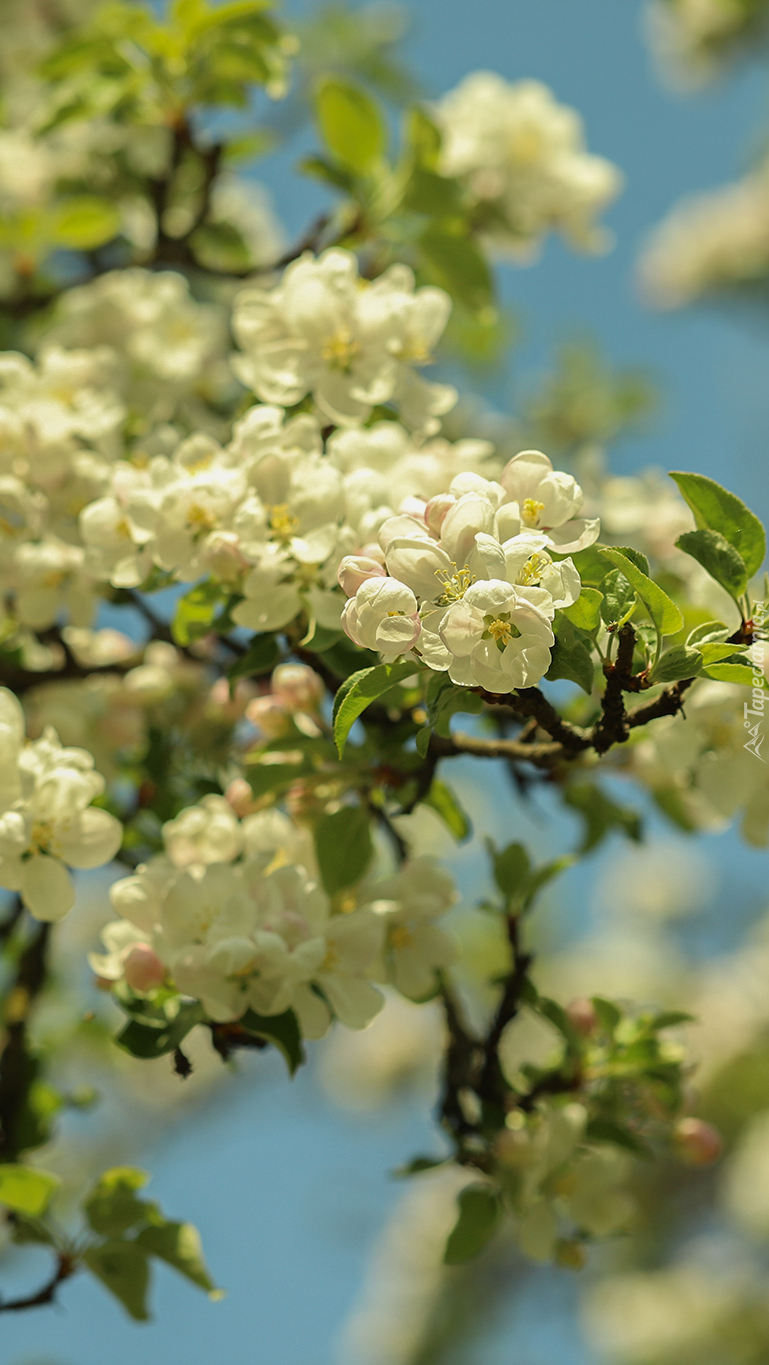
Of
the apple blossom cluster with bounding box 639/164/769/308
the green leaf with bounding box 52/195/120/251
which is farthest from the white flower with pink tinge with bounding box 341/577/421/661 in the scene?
the apple blossom cluster with bounding box 639/164/769/308

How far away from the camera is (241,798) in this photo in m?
1.56

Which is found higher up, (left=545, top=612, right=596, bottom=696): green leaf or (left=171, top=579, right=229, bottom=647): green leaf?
(left=545, top=612, right=596, bottom=696): green leaf

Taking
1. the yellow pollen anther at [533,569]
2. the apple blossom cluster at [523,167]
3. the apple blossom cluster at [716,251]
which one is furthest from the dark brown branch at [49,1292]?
the apple blossom cluster at [716,251]

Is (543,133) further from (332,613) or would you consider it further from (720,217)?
→ (720,217)

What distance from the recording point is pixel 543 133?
2611 millimetres

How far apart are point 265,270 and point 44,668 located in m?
0.86

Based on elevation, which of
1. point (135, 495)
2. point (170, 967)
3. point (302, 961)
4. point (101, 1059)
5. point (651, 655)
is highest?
point (651, 655)

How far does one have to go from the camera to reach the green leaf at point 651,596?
3.39ft

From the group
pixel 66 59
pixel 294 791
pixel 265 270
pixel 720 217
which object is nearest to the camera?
pixel 294 791

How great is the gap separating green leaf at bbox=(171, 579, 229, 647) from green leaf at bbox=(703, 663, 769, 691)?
58cm

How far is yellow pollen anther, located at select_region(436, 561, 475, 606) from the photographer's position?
3.28 ft

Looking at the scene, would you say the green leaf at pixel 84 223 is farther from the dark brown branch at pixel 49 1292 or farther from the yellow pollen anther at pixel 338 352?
the dark brown branch at pixel 49 1292

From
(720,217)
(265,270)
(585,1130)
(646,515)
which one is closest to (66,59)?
(265,270)

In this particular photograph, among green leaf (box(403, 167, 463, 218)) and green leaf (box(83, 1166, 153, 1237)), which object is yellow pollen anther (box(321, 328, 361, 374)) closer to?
green leaf (box(403, 167, 463, 218))
